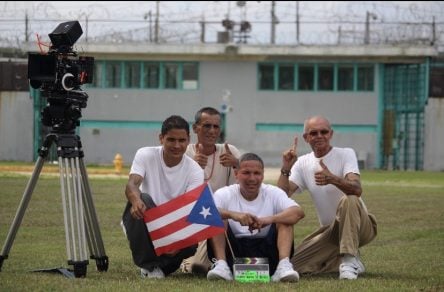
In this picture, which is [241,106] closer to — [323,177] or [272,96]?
[272,96]

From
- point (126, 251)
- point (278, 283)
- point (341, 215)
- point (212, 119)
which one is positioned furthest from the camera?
point (126, 251)

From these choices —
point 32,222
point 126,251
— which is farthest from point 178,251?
point 32,222

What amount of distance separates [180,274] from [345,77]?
39.5 meters

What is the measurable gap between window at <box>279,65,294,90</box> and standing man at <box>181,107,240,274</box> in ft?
125

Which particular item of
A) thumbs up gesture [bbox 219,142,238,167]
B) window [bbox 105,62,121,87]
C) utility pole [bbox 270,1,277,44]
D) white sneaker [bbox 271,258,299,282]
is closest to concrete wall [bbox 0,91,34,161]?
window [bbox 105,62,121,87]

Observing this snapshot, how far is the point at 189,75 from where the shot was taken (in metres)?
49.3

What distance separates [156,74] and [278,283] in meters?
40.2

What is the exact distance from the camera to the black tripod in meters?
9.56

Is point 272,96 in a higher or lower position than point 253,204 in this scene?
higher

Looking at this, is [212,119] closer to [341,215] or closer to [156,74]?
[341,215]

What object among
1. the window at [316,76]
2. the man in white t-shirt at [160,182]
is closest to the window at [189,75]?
the window at [316,76]

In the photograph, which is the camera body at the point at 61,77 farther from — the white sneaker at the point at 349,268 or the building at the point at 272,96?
the building at the point at 272,96

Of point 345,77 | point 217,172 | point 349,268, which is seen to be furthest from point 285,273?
point 345,77

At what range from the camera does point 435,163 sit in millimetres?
48156
